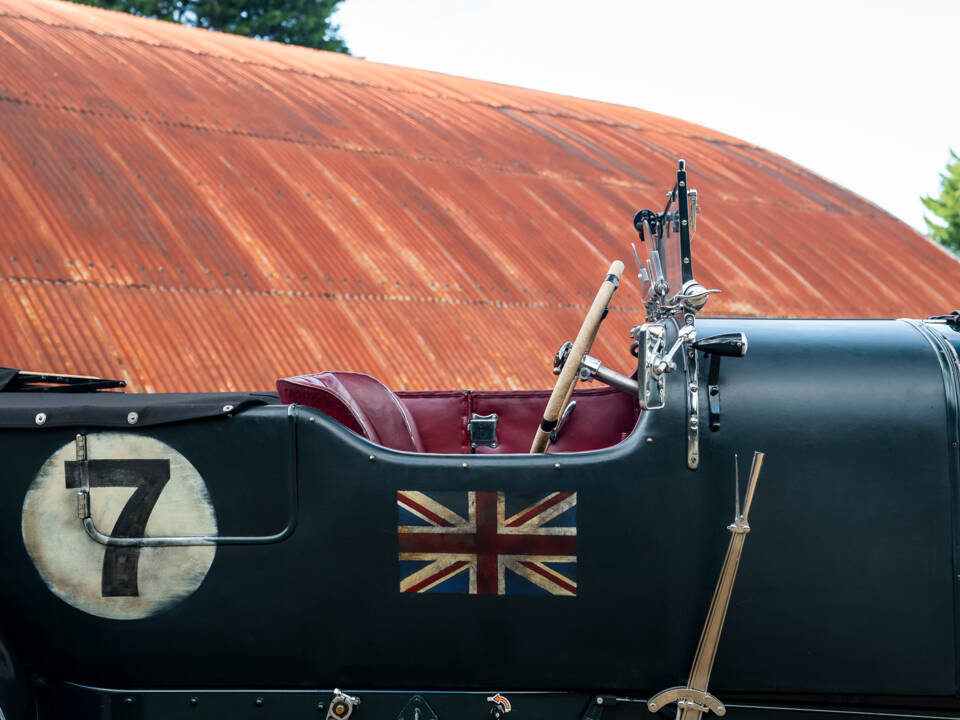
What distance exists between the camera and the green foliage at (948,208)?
32875 mm

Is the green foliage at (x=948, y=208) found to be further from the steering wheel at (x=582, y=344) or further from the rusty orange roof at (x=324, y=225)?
the steering wheel at (x=582, y=344)

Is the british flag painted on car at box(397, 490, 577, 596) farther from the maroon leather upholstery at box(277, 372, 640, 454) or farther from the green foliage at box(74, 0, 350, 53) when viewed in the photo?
the green foliage at box(74, 0, 350, 53)

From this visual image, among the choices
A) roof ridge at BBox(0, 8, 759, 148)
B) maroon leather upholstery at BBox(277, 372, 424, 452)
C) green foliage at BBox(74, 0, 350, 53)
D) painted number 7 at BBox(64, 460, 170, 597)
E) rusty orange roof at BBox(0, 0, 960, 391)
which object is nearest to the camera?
painted number 7 at BBox(64, 460, 170, 597)

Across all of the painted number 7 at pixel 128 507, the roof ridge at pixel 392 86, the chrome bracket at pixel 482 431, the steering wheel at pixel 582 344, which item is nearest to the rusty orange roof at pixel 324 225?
the roof ridge at pixel 392 86

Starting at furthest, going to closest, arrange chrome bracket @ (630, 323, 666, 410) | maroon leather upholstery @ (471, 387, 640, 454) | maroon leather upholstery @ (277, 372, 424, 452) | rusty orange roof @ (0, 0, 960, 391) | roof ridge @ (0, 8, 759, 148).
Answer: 1. roof ridge @ (0, 8, 759, 148)
2. rusty orange roof @ (0, 0, 960, 391)
3. maroon leather upholstery @ (471, 387, 640, 454)
4. maroon leather upholstery @ (277, 372, 424, 452)
5. chrome bracket @ (630, 323, 666, 410)

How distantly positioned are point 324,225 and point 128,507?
22.4ft

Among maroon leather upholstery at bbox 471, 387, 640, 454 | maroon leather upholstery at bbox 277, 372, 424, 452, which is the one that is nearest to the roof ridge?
maroon leather upholstery at bbox 277, 372, 424, 452

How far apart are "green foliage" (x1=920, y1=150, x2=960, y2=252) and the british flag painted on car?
33.3 m

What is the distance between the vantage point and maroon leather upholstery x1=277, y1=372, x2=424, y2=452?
320 centimetres

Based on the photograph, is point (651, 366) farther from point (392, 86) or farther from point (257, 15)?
point (257, 15)

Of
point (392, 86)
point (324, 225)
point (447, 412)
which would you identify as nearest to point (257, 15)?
point (392, 86)

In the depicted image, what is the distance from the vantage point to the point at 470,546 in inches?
109

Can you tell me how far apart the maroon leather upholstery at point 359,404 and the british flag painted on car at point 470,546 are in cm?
47

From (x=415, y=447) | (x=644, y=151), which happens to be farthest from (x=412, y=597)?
(x=644, y=151)
